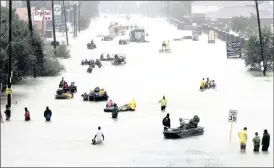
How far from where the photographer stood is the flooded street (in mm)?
27312

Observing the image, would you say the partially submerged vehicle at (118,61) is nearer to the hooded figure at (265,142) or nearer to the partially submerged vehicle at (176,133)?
the partially submerged vehicle at (176,133)

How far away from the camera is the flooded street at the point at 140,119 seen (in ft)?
89.6

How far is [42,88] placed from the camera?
170ft

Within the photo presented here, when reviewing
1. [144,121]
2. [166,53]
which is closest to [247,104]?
[144,121]

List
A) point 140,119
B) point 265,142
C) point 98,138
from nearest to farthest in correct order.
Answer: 1. point 265,142
2. point 98,138
3. point 140,119

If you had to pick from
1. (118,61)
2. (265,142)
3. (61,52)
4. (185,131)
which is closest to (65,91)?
(185,131)

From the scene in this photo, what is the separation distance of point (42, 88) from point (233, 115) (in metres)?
24.0

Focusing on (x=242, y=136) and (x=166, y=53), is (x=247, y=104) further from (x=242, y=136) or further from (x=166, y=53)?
(x=166, y=53)

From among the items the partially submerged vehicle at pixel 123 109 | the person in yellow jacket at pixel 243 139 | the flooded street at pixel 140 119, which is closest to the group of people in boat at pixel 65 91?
the flooded street at pixel 140 119

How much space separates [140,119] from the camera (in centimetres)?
3778

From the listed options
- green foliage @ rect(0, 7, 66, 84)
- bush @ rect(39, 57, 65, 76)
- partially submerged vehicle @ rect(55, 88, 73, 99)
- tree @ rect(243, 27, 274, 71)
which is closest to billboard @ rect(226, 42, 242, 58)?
tree @ rect(243, 27, 274, 71)

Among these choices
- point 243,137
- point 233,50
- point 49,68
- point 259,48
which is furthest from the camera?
point 233,50

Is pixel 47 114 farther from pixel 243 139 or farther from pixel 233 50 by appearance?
pixel 233 50

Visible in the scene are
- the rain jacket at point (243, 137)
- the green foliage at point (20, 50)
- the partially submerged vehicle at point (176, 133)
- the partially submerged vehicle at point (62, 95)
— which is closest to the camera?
the rain jacket at point (243, 137)
